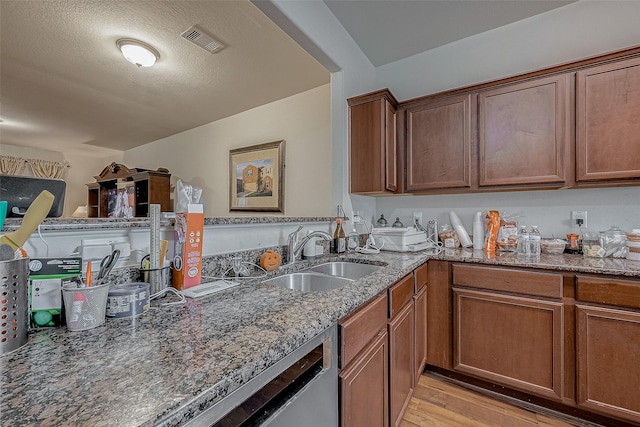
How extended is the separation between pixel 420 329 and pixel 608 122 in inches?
65.8

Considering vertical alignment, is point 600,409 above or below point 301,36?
below

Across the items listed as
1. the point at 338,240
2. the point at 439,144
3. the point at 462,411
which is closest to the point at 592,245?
the point at 439,144

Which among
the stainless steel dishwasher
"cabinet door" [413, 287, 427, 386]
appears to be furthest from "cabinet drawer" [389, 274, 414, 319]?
the stainless steel dishwasher

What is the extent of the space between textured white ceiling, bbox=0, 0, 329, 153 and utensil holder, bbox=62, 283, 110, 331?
6.49 ft

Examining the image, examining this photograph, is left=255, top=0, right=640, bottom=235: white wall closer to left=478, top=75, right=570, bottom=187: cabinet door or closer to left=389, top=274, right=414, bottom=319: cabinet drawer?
left=478, top=75, right=570, bottom=187: cabinet door

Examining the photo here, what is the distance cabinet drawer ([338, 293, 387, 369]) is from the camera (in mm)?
839

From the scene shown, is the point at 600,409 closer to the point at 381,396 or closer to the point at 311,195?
the point at 381,396

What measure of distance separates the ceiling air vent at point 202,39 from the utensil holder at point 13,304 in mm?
2142

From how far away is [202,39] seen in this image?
2178 millimetres

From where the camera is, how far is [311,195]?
2.89 m

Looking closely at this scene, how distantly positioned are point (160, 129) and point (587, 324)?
5211mm

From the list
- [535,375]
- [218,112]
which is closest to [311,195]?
[218,112]

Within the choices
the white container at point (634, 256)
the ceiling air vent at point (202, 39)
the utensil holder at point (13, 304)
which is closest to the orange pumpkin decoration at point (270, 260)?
the utensil holder at point (13, 304)

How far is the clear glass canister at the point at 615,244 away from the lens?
164cm
